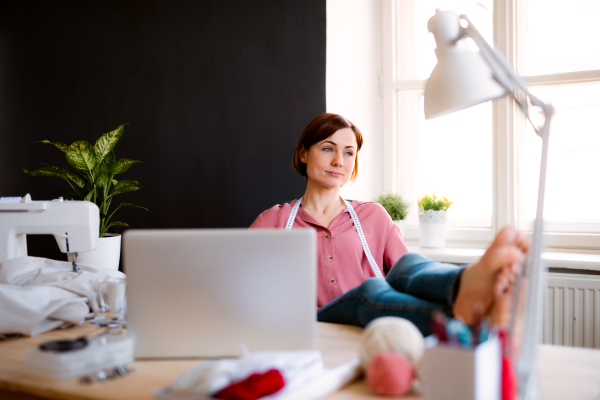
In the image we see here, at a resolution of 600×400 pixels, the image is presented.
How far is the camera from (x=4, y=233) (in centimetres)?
193

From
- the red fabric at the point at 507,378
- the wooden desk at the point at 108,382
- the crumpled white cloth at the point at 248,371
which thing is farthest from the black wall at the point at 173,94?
the red fabric at the point at 507,378

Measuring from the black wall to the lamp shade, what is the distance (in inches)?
74.2

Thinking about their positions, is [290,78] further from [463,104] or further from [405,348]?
[405,348]

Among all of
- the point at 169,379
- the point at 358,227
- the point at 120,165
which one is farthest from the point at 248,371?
the point at 120,165

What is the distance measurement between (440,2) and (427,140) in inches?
34.1

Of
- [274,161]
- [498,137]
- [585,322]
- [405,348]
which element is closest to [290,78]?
[274,161]

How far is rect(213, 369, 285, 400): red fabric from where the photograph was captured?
784 millimetres

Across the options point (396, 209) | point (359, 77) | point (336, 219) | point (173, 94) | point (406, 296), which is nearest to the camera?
point (406, 296)

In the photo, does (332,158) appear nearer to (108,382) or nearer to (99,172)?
(99,172)

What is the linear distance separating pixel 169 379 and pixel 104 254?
5.95 feet

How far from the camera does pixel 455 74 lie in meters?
1.01

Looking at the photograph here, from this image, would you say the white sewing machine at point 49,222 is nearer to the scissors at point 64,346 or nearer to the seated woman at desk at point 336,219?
the seated woman at desk at point 336,219

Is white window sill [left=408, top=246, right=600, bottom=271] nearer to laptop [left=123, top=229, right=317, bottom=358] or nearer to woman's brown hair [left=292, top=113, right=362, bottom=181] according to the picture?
woman's brown hair [left=292, top=113, right=362, bottom=181]

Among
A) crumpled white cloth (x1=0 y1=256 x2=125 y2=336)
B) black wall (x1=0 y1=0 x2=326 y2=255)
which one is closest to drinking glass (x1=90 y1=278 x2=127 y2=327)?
crumpled white cloth (x1=0 y1=256 x2=125 y2=336)
